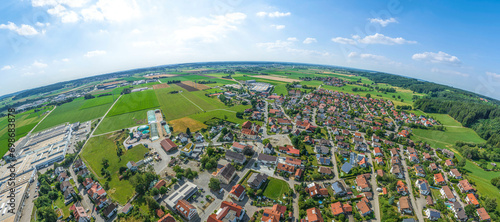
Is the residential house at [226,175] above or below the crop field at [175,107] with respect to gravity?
below

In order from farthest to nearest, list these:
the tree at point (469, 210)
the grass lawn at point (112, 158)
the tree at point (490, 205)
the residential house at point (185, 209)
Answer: the grass lawn at point (112, 158) → the tree at point (490, 205) → the tree at point (469, 210) → the residential house at point (185, 209)

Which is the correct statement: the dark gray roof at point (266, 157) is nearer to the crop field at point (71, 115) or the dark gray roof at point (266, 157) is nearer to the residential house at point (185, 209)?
the residential house at point (185, 209)

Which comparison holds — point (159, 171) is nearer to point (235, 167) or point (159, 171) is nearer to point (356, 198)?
point (235, 167)

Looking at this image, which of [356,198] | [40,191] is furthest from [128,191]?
[356,198]

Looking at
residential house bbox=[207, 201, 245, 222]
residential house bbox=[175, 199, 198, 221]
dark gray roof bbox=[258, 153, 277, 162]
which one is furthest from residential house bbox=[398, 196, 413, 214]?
residential house bbox=[175, 199, 198, 221]

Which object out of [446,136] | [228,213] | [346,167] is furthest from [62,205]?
[446,136]

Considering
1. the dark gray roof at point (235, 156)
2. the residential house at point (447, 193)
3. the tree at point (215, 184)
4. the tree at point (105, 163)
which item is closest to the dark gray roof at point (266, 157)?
the dark gray roof at point (235, 156)
